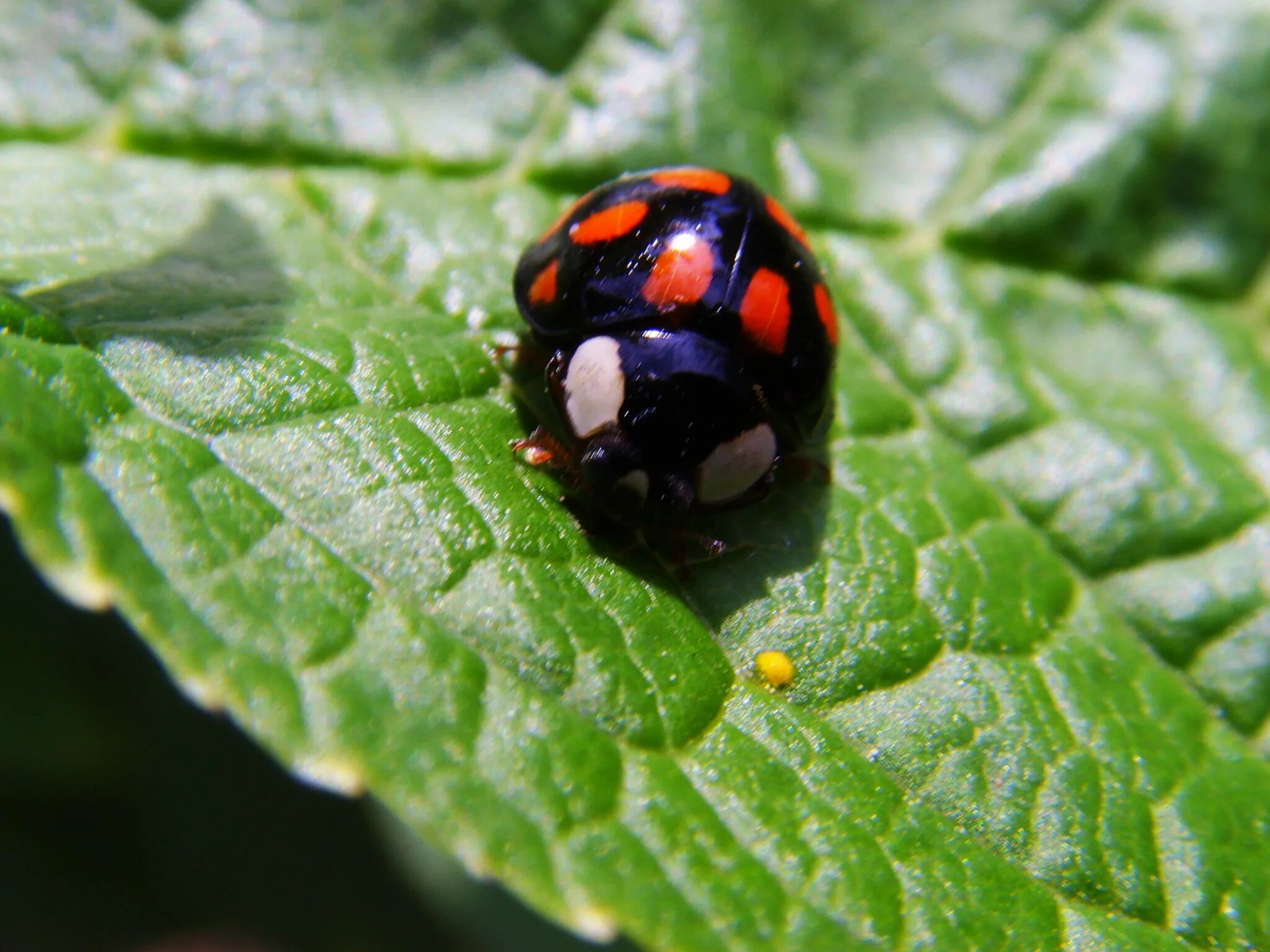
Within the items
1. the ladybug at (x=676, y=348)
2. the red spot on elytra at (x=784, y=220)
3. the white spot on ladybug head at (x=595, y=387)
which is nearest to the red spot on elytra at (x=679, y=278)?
the ladybug at (x=676, y=348)

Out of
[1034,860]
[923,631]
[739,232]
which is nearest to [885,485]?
[923,631]

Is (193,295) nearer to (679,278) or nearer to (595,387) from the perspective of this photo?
(595,387)

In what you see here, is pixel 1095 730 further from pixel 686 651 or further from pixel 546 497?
pixel 546 497

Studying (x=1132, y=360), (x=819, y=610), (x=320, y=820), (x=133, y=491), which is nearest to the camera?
(x=133, y=491)

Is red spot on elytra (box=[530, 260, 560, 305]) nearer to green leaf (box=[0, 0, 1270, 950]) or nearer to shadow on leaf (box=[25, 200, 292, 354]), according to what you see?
green leaf (box=[0, 0, 1270, 950])

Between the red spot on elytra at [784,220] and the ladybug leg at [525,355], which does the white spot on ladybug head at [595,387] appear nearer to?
the ladybug leg at [525,355]
